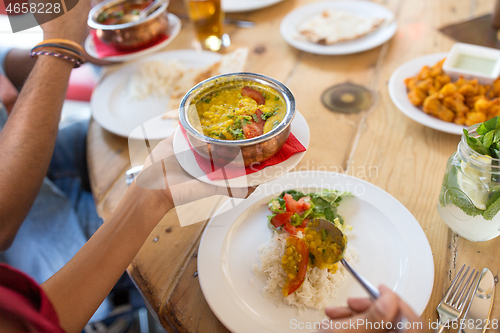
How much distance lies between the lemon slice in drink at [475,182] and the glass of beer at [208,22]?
5.26 feet

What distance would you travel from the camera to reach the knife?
0.85 meters

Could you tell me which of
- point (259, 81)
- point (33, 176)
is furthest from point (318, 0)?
point (33, 176)

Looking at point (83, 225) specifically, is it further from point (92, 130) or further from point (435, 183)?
point (435, 183)

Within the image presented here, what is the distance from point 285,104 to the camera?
111 cm

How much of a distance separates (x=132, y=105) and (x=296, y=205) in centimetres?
111

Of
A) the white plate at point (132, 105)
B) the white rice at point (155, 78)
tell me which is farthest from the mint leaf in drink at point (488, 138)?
the white rice at point (155, 78)

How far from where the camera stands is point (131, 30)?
6.02ft

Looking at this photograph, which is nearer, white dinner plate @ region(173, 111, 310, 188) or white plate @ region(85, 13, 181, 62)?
white dinner plate @ region(173, 111, 310, 188)

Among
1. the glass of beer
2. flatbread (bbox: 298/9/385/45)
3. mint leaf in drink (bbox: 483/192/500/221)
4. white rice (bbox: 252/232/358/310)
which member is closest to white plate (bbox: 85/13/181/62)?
the glass of beer

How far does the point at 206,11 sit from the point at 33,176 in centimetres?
132

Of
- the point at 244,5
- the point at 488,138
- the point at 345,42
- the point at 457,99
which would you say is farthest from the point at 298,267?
the point at 244,5

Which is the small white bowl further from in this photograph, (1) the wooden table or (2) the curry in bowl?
(2) the curry in bowl

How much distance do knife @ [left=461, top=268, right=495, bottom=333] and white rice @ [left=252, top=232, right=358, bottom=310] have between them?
12.2 inches

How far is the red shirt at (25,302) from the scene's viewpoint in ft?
2.39
